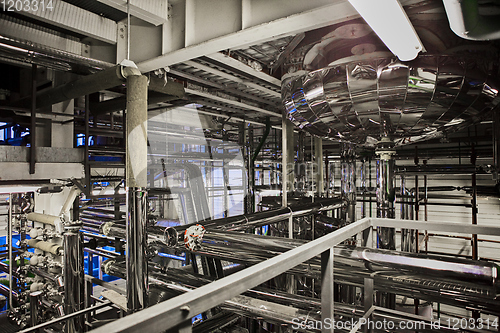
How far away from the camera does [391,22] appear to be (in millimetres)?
796

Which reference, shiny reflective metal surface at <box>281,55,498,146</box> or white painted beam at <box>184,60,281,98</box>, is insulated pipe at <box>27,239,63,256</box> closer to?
white painted beam at <box>184,60,281,98</box>

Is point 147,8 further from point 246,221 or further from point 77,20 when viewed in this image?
point 246,221

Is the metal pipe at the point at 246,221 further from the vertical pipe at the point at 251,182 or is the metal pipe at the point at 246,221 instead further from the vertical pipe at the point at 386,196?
the vertical pipe at the point at 251,182

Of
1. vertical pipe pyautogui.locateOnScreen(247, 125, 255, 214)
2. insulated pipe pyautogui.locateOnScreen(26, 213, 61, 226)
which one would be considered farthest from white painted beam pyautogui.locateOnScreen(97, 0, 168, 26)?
vertical pipe pyautogui.locateOnScreen(247, 125, 255, 214)

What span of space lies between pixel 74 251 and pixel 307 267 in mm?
1999

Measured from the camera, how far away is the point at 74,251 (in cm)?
233

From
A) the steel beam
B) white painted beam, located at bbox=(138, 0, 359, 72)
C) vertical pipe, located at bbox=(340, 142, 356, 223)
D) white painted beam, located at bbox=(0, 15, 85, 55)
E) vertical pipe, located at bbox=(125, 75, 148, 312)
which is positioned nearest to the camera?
the steel beam

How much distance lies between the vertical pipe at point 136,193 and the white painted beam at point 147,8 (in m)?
0.38

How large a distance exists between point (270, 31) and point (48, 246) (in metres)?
3.12

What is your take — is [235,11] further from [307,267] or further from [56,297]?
[56,297]

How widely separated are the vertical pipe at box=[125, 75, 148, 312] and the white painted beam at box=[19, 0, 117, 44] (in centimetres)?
56

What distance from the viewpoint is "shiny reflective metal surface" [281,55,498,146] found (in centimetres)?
125

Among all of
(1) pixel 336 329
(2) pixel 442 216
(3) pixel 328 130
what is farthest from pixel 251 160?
(2) pixel 442 216

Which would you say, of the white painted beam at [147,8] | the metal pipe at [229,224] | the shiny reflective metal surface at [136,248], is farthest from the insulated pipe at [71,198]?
the white painted beam at [147,8]
